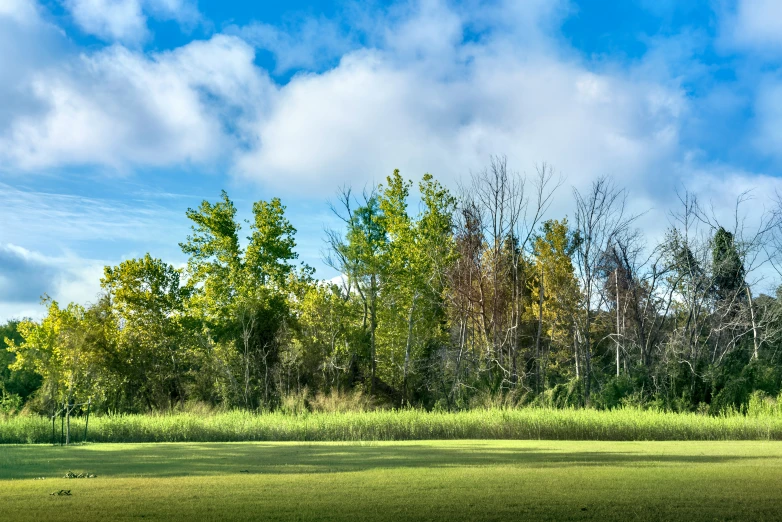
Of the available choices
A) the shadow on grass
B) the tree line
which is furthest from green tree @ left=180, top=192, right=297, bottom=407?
the shadow on grass

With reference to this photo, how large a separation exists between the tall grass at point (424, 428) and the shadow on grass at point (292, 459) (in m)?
4.25

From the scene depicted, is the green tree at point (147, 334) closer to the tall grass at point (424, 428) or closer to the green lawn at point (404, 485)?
the tall grass at point (424, 428)

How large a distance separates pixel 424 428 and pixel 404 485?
33.2ft

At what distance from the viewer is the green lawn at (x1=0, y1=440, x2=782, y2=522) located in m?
5.27

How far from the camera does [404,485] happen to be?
667 centimetres

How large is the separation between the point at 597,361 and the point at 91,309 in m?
22.6

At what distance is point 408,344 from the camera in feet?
96.0

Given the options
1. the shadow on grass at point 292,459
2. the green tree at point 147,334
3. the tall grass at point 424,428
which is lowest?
the tall grass at point 424,428

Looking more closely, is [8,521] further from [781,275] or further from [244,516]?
[781,275]

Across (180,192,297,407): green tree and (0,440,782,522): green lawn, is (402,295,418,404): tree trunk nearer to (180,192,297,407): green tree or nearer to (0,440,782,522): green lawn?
(180,192,297,407): green tree

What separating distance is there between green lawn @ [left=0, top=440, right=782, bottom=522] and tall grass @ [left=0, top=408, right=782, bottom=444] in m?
4.58

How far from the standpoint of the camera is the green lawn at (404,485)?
5.27m

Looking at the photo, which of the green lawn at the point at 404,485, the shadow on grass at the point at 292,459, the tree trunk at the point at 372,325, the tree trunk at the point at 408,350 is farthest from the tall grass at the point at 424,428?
the tree trunk at the point at 372,325

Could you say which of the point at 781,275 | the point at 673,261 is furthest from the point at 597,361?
the point at 781,275
